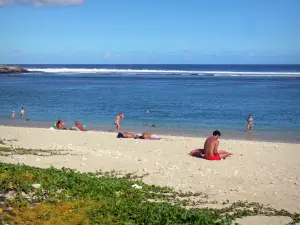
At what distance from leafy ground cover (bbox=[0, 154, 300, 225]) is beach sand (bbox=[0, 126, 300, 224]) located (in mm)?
1019

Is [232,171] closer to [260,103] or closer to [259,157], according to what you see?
[259,157]

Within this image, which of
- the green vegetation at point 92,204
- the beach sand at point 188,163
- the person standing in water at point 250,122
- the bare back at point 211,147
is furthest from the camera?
the person standing in water at point 250,122

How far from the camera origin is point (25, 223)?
6.46 metres

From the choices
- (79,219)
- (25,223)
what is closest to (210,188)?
(79,219)

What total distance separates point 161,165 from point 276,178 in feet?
12.0

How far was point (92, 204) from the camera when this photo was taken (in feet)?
24.5

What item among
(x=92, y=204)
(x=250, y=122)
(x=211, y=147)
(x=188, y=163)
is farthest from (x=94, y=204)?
(x=250, y=122)

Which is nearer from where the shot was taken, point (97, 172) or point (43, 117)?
point (97, 172)

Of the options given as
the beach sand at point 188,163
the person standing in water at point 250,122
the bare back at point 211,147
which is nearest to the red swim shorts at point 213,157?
the bare back at point 211,147

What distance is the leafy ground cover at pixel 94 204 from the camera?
6805 millimetres

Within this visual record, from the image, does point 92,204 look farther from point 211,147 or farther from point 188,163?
point 211,147

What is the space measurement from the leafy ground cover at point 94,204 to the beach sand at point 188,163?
1.02 metres

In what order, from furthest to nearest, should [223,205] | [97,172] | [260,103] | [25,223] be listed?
[260,103] < [97,172] < [223,205] < [25,223]

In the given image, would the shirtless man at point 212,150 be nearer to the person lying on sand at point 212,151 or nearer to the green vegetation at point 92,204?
the person lying on sand at point 212,151
